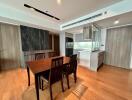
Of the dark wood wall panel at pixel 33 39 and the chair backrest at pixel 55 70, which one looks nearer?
the chair backrest at pixel 55 70

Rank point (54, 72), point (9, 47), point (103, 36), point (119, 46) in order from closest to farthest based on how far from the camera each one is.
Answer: point (54, 72) < point (9, 47) < point (119, 46) < point (103, 36)

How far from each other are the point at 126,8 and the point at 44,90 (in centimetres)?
324

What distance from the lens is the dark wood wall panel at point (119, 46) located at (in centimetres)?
356

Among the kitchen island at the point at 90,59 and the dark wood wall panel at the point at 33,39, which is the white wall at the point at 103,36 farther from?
the dark wood wall panel at the point at 33,39

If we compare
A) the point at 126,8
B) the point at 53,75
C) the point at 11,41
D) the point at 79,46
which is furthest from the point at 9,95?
the point at 79,46

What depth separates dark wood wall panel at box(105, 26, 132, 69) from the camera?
356cm

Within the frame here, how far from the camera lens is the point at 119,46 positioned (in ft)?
12.5

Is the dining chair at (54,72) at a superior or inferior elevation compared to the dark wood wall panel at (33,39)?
inferior

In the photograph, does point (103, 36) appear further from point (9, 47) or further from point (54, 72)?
point (9, 47)

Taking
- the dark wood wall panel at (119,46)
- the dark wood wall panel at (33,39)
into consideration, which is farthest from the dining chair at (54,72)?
the dark wood wall panel at (119,46)

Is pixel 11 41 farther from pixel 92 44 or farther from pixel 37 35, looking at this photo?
pixel 92 44

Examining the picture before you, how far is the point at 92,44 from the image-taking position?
355 centimetres

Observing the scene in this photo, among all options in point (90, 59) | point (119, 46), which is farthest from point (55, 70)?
point (119, 46)

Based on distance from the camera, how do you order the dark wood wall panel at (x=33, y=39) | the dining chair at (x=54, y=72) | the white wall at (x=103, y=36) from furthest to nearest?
1. the white wall at (x=103, y=36)
2. the dark wood wall panel at (x=33, y=39)
3. the dining chair at (x=54, y=72)
